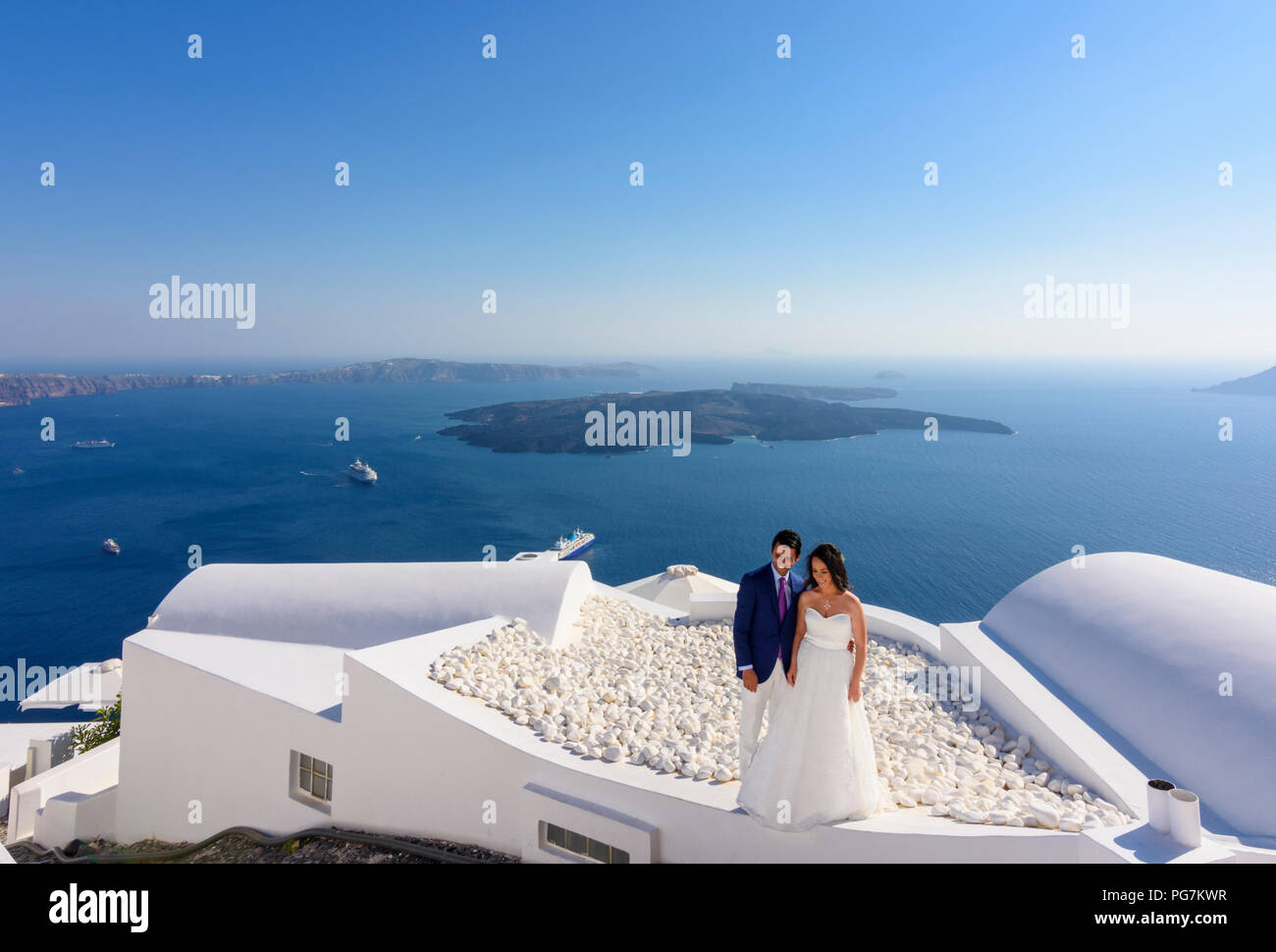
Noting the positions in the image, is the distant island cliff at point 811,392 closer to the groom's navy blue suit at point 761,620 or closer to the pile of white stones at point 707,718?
the pile of white stones at point 707,718

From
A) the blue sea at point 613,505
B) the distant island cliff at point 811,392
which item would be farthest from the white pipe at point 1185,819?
the distant island cliff at point 811,392

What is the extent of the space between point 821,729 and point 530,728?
274 cm

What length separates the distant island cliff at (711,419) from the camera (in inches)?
3999

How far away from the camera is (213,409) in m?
133

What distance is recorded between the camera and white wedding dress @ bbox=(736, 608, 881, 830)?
383 centimetres

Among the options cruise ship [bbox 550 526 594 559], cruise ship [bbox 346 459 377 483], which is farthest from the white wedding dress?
cruise ship [bbox 346 459 377 483]

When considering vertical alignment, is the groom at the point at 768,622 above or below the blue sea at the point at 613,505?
above

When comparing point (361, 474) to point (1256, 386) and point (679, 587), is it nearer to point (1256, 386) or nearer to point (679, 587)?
point (679, 587)

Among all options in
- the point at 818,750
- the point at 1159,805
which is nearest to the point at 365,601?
the point at 818,750

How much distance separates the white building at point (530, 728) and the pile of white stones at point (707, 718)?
177mm

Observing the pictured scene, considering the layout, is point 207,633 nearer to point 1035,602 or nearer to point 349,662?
point 349,662

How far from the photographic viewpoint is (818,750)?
3.98m
